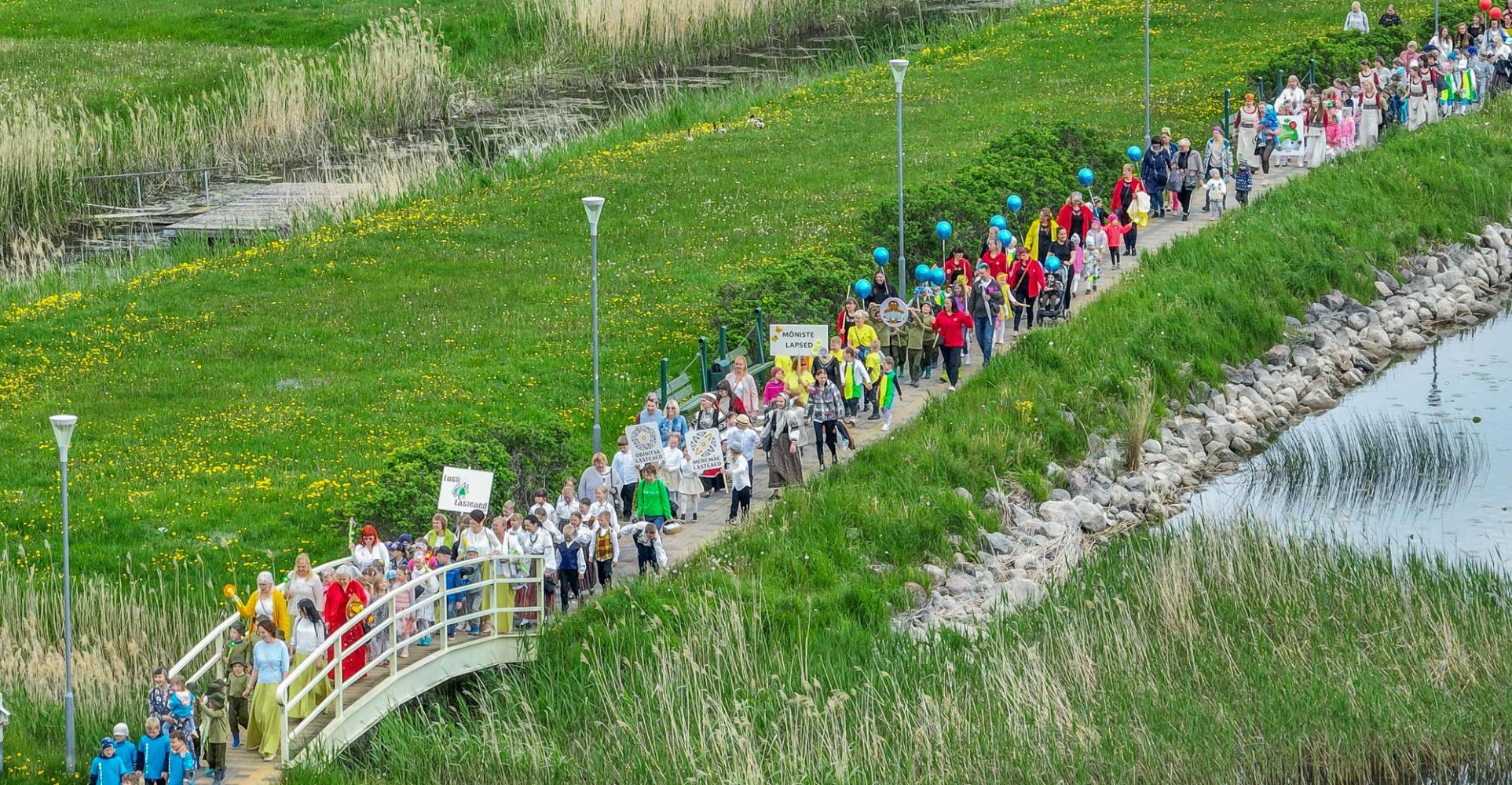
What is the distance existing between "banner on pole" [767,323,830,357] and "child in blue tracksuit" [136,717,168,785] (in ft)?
35.5

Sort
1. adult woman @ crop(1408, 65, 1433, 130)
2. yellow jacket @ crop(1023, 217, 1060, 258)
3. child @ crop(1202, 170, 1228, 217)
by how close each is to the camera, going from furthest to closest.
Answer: adult woman @ crop(1408, 65, 1433, 130) < child @ crop(1202, 170, 1228, 217) < yellow jacket @ crop(1023, 217, 1060, 258)

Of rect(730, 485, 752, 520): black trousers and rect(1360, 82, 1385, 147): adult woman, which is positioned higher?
rect(1360, 82, 1385, 147): adult woman

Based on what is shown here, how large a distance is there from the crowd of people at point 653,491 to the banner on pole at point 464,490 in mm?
272

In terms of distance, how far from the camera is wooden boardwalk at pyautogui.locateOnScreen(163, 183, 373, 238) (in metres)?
46.6

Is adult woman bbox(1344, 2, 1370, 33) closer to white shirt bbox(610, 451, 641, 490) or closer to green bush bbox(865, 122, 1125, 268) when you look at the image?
green bush bbox(865, 122, 1125, 268)

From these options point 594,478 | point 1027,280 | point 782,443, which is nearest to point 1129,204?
point 1027,280

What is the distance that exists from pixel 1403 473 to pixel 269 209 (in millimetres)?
25622

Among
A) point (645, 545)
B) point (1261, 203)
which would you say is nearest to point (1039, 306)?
point (1261, 203)

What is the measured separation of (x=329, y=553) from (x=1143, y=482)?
37.8 ft

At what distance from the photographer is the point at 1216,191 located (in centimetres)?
4069

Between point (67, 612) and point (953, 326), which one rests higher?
point (67, 612)

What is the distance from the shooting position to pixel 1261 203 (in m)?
41.6

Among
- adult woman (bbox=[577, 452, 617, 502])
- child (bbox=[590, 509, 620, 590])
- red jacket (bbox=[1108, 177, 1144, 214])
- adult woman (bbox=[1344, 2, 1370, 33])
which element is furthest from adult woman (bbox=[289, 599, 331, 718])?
adult woman (bbox=[1344, 2, 1370, 33])

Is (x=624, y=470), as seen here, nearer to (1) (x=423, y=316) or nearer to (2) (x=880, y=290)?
(2) (x=880, y=290)
